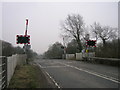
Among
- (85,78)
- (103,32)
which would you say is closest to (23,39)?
(85,78)

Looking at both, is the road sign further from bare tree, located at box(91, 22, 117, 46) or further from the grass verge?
bare tree, located at box(91, 22, 117, 46)

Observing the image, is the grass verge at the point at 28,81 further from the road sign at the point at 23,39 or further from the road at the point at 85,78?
the road sign at the point at 23,39

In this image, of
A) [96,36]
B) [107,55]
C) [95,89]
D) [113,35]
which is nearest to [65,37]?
[96,36]

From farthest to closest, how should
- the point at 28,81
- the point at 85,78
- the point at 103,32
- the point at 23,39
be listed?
1. the point at 103,32
2. the point at 23,39
3. the point at 85,78
4. the point at 28,81

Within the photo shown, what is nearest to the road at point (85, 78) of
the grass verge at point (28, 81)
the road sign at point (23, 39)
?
the grass verge at point (28, 81)

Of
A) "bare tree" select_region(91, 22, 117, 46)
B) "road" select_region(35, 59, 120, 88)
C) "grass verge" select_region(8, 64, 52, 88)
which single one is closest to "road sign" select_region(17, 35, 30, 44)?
"road" select_region(35, 59, 120, 88)

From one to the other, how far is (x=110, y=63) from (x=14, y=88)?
558 inches

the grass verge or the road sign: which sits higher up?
the road sign

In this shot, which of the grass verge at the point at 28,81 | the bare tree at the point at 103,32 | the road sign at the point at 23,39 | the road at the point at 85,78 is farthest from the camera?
the bare tree at the point at 103,32

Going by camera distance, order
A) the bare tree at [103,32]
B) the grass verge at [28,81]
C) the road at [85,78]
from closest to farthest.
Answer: the grass verge at [28,81] < the road at [85,78] < the bare tree at [103,32]

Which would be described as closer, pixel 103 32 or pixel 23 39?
pixel 23 39

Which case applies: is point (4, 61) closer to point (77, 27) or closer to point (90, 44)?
point (90, 44)

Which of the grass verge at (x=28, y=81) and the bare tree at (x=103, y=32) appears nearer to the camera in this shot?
the grass verge at (x=28, y=81)

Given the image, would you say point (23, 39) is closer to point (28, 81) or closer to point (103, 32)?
point (28, 81)
